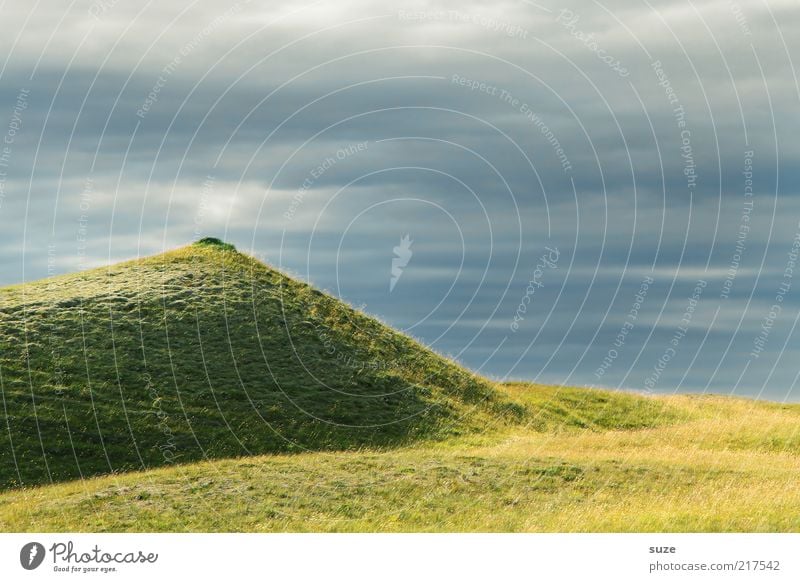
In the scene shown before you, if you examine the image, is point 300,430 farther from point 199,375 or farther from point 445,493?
point 445,493

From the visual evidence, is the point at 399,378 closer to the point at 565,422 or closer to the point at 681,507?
the point at 565,422

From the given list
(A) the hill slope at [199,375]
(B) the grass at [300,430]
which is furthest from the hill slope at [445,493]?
(A) the hill slope at [199,375]

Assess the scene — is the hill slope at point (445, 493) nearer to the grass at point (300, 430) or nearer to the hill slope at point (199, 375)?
the grass at point (300, 430)

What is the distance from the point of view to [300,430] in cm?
4250

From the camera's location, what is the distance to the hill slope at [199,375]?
39.5m

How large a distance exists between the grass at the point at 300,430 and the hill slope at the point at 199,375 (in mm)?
128

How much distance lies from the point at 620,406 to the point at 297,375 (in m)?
23.6

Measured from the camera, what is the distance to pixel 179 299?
2112 inches

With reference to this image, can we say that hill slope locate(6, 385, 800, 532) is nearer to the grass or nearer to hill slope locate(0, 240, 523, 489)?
the grass

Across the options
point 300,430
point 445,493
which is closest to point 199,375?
point 300,430

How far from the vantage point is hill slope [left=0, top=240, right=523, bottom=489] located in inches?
1555

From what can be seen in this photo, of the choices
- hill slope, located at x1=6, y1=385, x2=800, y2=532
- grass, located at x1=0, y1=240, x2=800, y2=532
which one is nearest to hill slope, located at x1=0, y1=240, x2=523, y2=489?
grass, located at x1=0, y1=240, x2=800, y2=532

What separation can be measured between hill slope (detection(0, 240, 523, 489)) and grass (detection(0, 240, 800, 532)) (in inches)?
5.0

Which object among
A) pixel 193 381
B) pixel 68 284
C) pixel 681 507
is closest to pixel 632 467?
pixel 681 507
